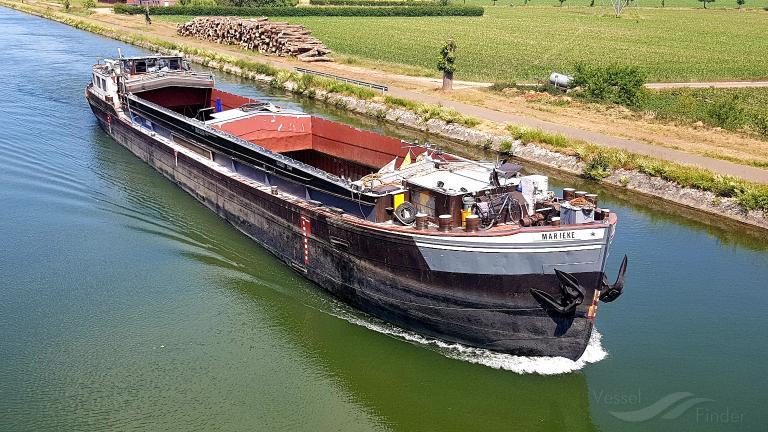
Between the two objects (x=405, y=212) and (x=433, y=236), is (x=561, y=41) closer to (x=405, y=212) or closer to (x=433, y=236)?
(x=405, y=212)

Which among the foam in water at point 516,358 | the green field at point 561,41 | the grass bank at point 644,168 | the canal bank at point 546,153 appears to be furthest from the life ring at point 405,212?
the green field at point 561,41

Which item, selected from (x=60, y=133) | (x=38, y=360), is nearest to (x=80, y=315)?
(x=38, y=360)

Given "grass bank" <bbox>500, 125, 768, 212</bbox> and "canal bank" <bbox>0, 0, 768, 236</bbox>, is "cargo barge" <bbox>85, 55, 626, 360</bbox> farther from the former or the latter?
"grass bank" <bbox>500, 125, 768, 212</bbox>

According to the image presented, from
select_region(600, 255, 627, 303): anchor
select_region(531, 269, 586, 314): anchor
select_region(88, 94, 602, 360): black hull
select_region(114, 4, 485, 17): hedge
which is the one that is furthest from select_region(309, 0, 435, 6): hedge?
select_region(531, 269, 586, 314): anchor

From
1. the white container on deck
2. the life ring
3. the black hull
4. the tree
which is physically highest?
the tree

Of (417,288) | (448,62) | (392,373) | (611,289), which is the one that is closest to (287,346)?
(392,373)

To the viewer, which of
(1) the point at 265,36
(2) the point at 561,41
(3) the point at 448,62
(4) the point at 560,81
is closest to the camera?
(3) the point at 448,62

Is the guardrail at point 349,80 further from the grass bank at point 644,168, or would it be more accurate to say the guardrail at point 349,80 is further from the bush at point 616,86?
the bush at point 616,86
